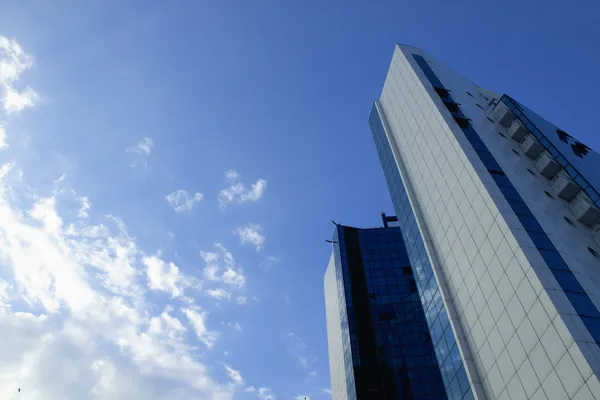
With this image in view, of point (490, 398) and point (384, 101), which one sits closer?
point (490, 398)

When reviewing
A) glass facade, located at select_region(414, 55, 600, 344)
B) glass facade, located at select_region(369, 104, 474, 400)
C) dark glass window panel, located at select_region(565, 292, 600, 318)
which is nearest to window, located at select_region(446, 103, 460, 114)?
glass facade, located at select_region(414, 55, 600, 344)

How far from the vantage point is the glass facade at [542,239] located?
2781 cm

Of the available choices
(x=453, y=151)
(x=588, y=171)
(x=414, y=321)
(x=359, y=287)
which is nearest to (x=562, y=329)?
(x=453, y=151)

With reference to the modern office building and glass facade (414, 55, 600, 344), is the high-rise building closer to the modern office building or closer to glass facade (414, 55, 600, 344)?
glass facade (414, 55, 600, 344)

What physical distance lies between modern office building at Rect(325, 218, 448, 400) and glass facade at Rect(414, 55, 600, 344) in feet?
148

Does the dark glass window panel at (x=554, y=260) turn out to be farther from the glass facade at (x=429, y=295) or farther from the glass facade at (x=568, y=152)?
the glass facade at (x=568, y=152)

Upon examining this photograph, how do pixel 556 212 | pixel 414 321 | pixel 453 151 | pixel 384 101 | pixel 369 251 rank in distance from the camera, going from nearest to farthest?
1. pixel 556 212
2. pixel 453 151
3. pixel 384 101
4. pixel 414 321
5. pixel 369 251

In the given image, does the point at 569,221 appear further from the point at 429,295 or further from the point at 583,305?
the point at 583,305

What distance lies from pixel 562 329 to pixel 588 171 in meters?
26.9

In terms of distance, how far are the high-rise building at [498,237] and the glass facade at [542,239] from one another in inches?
4.4

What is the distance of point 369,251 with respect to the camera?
99.2m

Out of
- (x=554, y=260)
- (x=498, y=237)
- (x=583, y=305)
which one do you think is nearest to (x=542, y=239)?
(x=554, y=260)

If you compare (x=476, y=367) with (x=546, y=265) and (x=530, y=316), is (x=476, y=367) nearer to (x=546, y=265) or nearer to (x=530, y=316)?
(x=530, y=316)

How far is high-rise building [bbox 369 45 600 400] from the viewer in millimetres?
27828
